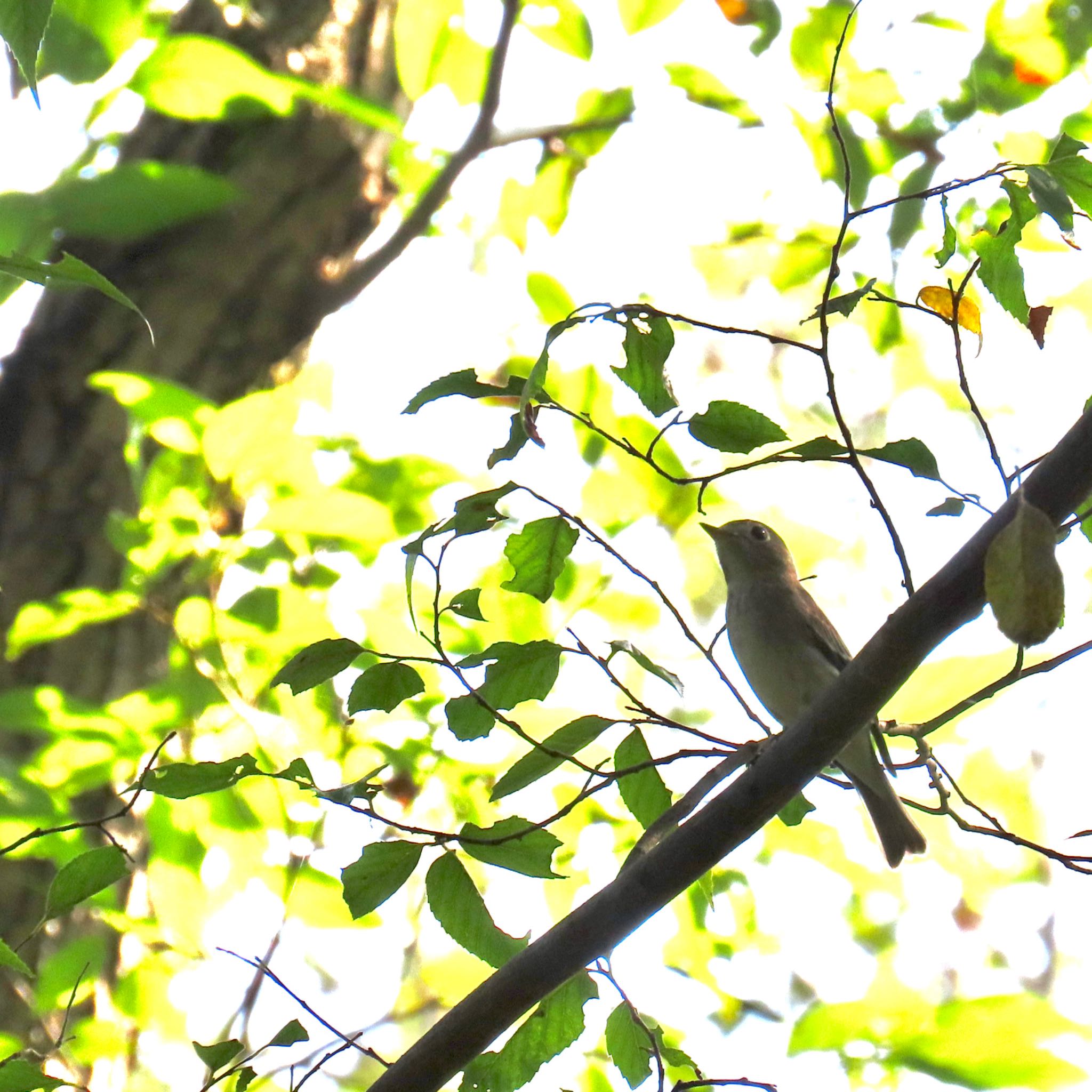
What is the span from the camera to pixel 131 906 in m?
3.11

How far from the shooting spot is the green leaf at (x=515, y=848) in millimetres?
1378

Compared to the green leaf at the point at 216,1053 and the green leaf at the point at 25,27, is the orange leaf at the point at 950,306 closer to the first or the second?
the green leaf at the point at 25,27

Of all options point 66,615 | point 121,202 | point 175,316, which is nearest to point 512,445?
point 121,202

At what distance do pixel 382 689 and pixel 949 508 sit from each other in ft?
2.25

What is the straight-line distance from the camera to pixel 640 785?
1.49 meters

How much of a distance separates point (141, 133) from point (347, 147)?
72cm

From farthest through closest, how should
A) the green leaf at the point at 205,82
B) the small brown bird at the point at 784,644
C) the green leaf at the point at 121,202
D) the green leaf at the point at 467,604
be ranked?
the small brown bird at the point at 784,644 < the green leaf at the point at 205,82 < the green leaf at the point at 121,202 < the green leaf at the point at 467,604

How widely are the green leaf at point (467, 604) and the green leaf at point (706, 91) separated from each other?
7.37ft

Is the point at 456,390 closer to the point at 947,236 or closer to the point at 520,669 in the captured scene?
the point at 520,669

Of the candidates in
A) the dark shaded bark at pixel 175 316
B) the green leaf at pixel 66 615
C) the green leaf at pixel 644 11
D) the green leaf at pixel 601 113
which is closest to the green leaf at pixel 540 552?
the green leaf at pixel 66 615

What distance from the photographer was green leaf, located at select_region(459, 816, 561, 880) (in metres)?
1.38

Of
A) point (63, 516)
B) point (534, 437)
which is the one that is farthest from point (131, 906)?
point (534, 437)

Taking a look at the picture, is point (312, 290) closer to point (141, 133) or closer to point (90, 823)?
point (141, 133)

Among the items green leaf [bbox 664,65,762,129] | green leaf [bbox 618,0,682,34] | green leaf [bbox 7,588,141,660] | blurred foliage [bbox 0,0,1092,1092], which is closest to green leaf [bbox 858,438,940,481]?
blurred foliage [bbox 0,0,1092,1092]
